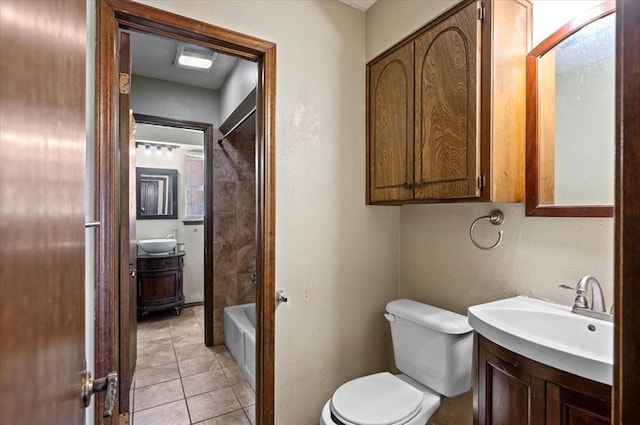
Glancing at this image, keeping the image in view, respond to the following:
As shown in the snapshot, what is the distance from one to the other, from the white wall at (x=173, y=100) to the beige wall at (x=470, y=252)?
6.37 ft

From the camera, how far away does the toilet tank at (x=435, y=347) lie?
1.48 m

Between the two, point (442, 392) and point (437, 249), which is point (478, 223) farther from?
point (442, 392)

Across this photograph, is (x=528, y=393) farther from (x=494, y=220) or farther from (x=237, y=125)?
(x=237, y=125)

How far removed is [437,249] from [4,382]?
1800 mm

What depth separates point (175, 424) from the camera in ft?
6.61

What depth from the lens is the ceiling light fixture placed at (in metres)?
2.46

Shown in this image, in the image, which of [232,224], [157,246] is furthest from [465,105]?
[157,246]

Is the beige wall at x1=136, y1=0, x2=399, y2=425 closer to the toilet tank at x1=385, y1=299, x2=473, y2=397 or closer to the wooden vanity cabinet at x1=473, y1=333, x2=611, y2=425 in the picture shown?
the toilet tank at x1=385, y1=299, x2=473, y2=397

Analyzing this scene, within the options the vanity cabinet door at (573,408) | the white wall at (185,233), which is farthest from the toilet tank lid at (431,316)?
the white wall at (185,233)

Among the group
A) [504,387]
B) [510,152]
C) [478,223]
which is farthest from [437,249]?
[504,387]

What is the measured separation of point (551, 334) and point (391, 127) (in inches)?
47.1

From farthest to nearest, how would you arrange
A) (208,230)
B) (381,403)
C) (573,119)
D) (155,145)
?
(155,145)
(208,230)
(381,403)
(573,119)

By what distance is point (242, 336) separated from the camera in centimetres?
264

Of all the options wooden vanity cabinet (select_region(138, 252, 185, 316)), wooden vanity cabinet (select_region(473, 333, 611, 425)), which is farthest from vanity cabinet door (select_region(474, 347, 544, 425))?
wooden vanity cabinet (select_region(138, 252, 185, 316))
